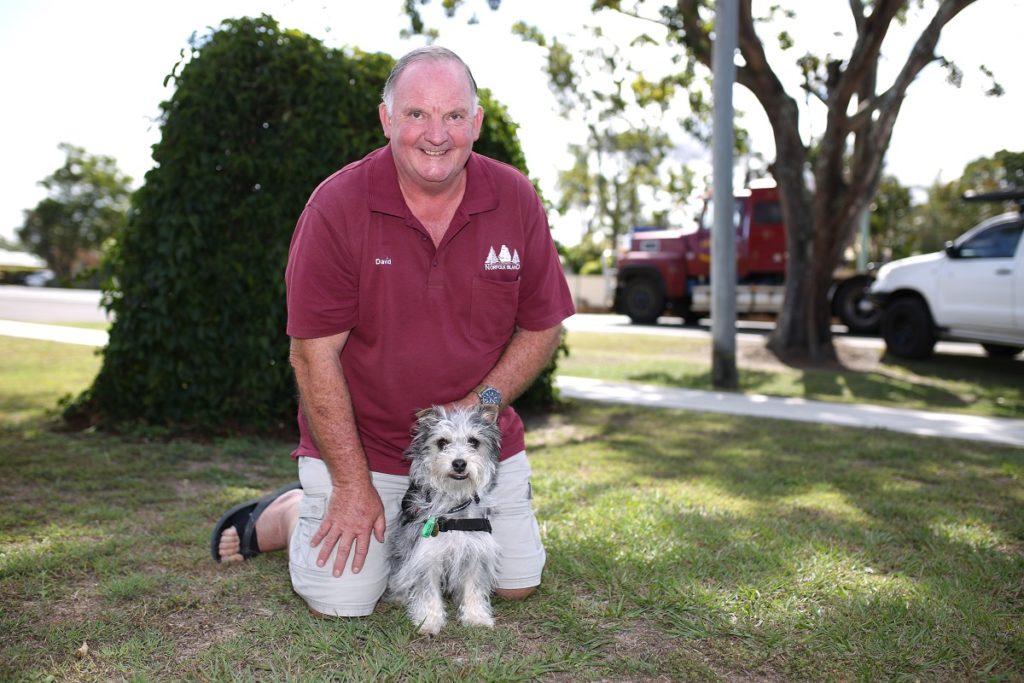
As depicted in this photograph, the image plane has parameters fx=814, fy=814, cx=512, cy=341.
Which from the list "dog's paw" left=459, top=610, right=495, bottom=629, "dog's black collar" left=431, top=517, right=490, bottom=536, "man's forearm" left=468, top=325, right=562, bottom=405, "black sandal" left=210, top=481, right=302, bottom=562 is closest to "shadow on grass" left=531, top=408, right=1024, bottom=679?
"dog's paw" left=459, top=610, right=495, bottom=629

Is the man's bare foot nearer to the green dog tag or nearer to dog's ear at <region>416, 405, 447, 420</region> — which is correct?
the green dog tag

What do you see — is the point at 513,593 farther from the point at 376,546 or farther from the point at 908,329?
the point at 908,329

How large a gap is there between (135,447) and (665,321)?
58.8 feet

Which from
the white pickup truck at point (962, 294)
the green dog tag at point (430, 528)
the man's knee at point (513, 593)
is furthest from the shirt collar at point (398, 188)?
the white pickup truck at point (962, 294)

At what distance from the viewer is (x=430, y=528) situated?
129 inches

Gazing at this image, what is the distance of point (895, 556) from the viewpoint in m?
4.11

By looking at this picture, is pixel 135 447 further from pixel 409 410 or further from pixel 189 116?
pixel 409 410

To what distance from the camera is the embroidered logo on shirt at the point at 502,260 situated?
354 centimetres

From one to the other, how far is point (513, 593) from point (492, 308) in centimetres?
126

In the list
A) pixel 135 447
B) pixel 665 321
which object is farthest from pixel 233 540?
pixel 665 321

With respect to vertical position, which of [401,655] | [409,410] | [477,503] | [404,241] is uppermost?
[404,241]

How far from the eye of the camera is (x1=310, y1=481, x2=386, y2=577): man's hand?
3.37 metres

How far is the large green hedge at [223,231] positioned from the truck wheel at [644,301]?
46.7 ft

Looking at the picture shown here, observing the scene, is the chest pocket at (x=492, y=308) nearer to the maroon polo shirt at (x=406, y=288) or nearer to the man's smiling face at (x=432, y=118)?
the maroon polo shirt at (x=406, y=288)
